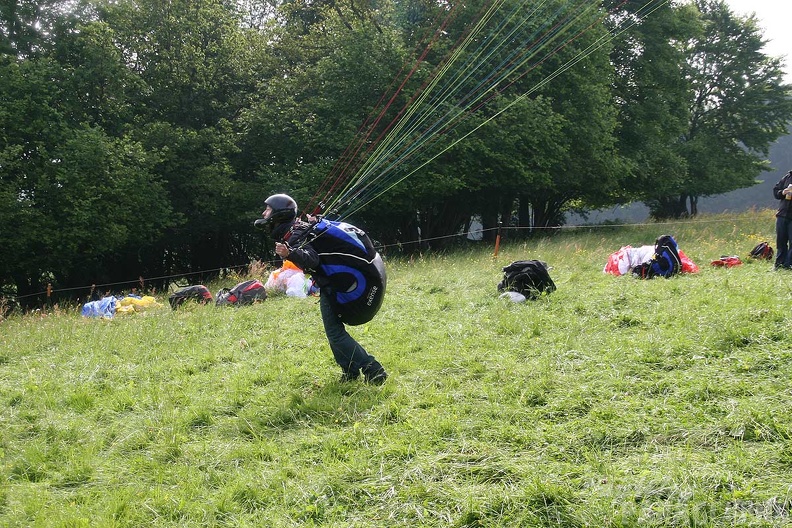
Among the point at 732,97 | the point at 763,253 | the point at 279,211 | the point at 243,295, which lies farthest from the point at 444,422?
the point at 732,97

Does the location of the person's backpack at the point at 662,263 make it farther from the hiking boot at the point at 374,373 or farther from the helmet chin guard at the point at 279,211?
the helmet chin guard at the point at 279,211

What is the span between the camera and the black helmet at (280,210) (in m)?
5.23

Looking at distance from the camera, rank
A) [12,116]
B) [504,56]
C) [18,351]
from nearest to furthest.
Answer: [18,351] < [12,116] < [504,56]

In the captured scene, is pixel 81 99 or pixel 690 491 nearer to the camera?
pixel 690 491

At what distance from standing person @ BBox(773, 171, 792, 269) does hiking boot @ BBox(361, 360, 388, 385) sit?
6569mm

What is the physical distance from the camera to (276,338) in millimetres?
7309

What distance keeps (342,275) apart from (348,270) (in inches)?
2.7

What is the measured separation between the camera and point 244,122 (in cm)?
2108

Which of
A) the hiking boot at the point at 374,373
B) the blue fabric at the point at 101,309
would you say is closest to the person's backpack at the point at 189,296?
the blue fabric at the point at 101,309

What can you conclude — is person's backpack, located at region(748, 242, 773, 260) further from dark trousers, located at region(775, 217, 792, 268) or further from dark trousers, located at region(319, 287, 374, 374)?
dark trousers, located at region(319, 287, 374, 374)

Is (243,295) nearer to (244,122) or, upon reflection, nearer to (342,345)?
(342,345)

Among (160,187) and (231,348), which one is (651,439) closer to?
(231,348)

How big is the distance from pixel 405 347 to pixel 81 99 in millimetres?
18274

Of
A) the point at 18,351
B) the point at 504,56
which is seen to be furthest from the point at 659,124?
the point at 18,351
